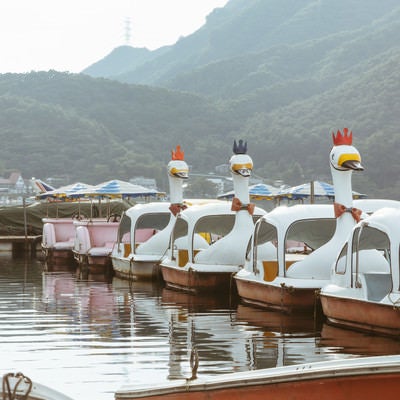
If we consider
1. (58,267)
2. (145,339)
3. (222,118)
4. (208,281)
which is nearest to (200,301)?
(208,281)

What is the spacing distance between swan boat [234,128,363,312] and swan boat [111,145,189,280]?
20.4 feet

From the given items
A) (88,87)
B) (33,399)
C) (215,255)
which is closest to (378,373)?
(33,399)

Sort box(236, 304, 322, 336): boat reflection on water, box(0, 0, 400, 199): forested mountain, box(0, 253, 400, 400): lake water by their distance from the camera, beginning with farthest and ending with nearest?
1. box(0, 0, 400, 199): forested mountain
2. box(236, 304, 322, 336): boat reflection on water
3. box(0, 253, 400, 400): lake water

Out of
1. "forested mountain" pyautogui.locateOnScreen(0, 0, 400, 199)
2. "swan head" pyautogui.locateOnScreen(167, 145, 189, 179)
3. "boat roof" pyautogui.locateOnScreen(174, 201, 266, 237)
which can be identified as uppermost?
"forested mountain" pyautogui.locateOnScreen(0, 0, 400, 199)

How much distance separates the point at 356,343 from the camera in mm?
13234

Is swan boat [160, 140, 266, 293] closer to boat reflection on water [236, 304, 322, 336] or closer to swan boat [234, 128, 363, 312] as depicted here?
swan boat [234, 128, 363, 312]

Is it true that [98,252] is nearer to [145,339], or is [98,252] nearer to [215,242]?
[215,242]

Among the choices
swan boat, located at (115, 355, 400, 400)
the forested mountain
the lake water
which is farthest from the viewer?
the forested mountain

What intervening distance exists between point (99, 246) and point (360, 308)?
17.5 metres

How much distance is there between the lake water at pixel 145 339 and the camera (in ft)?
36.8

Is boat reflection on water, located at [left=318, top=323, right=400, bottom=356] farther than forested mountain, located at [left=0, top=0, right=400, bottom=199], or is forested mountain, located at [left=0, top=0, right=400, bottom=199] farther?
forested mountain, located at [left=0, top=0, right=400, bottom=199]

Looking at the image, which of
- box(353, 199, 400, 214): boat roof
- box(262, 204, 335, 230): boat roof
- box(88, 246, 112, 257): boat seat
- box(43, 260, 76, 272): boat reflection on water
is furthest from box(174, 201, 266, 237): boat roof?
box(43, 260, 76, 272): boat reflection on water

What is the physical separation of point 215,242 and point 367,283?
6521 millimetres

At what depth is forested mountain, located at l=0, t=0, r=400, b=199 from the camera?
5000 inches
